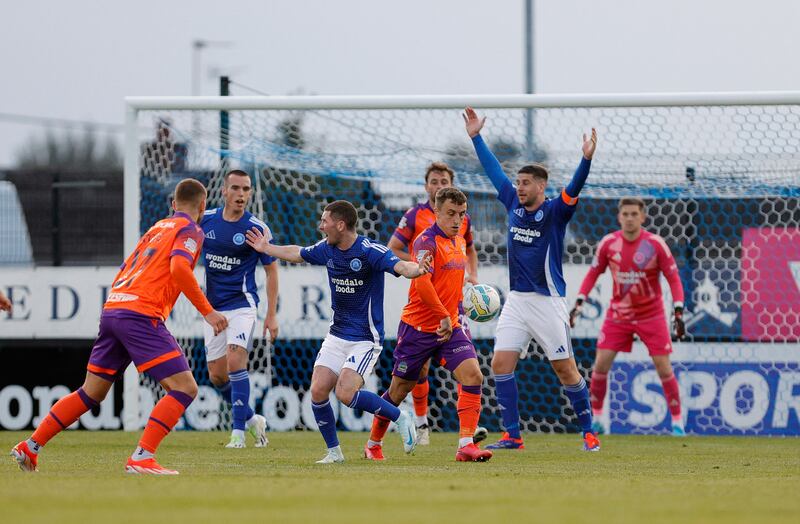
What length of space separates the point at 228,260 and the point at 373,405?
267 cm

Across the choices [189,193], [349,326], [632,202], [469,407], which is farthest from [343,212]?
[632,202]

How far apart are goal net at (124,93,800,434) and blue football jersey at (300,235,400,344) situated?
4124 mm

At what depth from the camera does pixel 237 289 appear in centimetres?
1105

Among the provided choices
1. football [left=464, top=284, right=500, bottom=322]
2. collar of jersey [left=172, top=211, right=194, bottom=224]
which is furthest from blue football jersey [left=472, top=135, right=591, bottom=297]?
collar of jersey [left=172, top=211, right=194, bottom=224]

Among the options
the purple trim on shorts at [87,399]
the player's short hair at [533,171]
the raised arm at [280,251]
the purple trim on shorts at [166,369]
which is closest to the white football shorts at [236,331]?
the raised arm at [280,251]

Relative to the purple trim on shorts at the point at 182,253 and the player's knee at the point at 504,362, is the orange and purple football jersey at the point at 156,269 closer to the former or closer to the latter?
the purple trim on shorts at the point at 182,253

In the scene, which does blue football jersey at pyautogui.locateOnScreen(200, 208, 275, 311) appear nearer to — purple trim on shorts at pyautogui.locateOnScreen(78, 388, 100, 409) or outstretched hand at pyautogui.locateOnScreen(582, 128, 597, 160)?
outstretched hand at pyautogui.locateOnScreen(582, 128, 597, 160)

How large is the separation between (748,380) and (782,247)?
138 cm

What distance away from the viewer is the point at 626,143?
13039mm

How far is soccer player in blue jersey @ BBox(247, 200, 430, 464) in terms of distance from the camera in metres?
8.84

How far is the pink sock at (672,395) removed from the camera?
1242 centimetres

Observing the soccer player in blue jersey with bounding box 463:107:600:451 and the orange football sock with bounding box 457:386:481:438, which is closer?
the orange football sock with bounding box 457:386:481:438

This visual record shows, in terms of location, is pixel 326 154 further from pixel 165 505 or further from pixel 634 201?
pixel 165 505

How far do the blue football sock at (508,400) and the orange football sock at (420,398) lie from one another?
2.96 feet
